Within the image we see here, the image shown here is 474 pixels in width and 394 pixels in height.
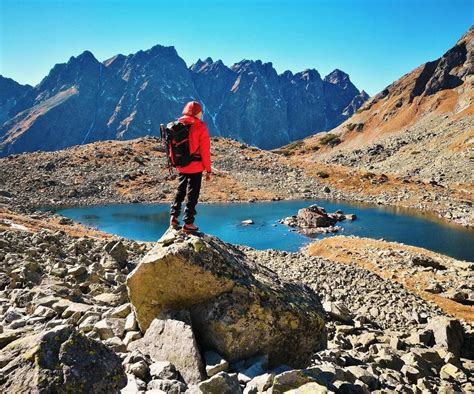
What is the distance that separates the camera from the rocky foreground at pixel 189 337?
6809 mm

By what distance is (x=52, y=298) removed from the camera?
11.8 metres

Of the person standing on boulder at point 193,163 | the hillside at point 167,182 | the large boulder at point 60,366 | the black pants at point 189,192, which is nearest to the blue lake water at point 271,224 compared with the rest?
the hillside at point 167,182

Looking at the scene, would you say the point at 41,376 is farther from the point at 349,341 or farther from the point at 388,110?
the point at 388,110

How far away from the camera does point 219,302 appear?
9.64m

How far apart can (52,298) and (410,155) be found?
121579 mm

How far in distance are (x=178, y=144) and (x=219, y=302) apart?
428cm

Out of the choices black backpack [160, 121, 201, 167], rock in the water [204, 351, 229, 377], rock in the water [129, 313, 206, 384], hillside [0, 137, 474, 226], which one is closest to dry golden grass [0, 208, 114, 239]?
black backpack [160, 121, 201, 167]

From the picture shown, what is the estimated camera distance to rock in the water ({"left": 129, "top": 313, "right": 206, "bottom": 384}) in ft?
27.1

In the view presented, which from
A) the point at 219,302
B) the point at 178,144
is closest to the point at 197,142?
the point at 178,144

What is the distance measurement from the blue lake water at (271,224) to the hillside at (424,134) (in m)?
22.7

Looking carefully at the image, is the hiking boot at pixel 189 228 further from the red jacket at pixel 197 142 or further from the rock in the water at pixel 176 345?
the rock in the water at pixel 176 345

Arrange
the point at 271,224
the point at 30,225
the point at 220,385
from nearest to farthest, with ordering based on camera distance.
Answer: the point at 220,385, the point at 30,225, the point at 271,224

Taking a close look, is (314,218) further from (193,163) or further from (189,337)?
(189,337)

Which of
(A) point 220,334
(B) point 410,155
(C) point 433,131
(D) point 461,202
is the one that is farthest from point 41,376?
(C) point 433,131
